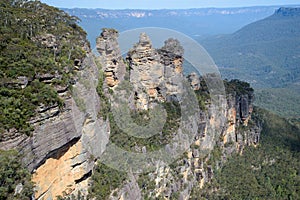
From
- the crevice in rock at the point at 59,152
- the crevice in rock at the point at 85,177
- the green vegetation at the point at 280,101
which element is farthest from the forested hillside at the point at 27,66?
the green vegetation at the point at 280,101

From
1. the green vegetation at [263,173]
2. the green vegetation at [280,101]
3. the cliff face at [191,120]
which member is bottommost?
the green vegetation at [280,101]

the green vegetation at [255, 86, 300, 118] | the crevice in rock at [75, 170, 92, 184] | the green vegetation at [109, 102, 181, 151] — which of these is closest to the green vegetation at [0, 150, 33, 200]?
the crevice in rock at [75, 170, 92, 184]

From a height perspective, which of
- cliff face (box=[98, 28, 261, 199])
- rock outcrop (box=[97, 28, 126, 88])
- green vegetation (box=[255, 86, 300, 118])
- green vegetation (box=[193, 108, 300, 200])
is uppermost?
rock outcrop (box=[97, 28, 126, 88])

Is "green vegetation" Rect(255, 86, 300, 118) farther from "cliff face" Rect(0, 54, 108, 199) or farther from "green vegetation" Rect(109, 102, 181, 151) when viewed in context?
"cliff face" Rect(0, 54, 108, 199)

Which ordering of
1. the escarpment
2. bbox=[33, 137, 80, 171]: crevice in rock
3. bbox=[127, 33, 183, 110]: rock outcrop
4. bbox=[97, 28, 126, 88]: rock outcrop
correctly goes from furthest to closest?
bbox=[127, 33, 183, 110]: rock outcrop
bbox=[97, 28, 126, 88]: rock outcrop
bbox=[33, 137, 80, 171]: crevice in rock
the escarpment

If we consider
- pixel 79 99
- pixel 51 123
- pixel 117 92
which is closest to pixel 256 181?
pixel 117 92

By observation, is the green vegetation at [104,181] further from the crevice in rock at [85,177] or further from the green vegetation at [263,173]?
the green vegetation at [263,173]
